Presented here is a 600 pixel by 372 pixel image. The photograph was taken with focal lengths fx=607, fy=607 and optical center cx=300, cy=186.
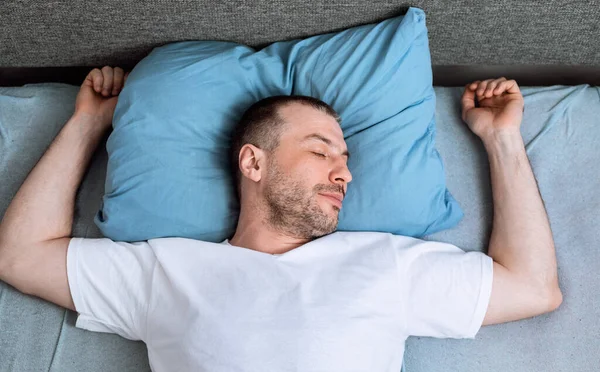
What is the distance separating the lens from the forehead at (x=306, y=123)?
1.41m

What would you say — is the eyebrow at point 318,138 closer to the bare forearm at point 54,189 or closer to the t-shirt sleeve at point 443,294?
the t-shirt sleeve at point 443,294

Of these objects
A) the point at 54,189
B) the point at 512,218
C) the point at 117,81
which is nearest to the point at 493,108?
the point at 512,218

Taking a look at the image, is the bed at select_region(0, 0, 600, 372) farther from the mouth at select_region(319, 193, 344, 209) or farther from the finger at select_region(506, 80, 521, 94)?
the mouth at select_region(319, 193, 344, 209)

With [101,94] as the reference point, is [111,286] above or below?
below

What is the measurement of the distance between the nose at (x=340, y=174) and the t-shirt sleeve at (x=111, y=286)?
1.48 ft

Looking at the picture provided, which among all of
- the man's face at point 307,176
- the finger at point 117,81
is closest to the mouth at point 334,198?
the man's face at point 307,176

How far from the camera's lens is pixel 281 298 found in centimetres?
129

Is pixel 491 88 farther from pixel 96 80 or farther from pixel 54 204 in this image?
pixel 54 204

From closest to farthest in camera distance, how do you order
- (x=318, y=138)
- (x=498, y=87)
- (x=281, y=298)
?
(x=281, y=298)
(x=318, y=138)
(x=498, y=87)

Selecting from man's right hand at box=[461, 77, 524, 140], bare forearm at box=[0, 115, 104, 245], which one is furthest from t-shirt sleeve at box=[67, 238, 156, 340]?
man's right hand at box=[461, 77, 524, 140]

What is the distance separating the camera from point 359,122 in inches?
59.5

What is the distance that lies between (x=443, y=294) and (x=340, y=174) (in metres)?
0.35

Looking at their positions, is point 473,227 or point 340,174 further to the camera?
point 473,227

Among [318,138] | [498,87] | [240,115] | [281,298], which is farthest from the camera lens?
[498,87]
